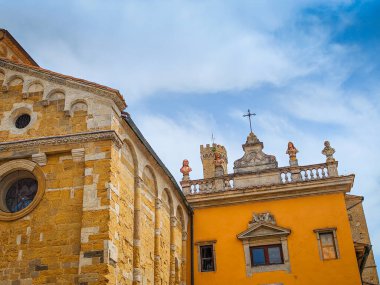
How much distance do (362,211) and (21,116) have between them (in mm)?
19600

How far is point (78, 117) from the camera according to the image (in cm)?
1382

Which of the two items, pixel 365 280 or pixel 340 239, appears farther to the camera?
pixel 365 280

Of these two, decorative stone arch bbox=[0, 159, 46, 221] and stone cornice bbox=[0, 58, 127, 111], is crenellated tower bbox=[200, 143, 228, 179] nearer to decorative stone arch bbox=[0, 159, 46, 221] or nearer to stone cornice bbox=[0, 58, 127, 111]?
stone cornice bbox=[0, 58, 127, 111]

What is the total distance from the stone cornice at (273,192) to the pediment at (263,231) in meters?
1.21

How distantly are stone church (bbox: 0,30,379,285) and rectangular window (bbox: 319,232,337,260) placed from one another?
0.13 ft

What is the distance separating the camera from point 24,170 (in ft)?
44.1

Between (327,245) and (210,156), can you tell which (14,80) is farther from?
(210,156)

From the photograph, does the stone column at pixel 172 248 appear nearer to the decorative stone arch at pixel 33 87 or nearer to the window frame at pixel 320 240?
the window frame at pixel 320 240

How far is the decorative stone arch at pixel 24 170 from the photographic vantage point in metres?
12.8

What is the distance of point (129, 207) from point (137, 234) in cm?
85

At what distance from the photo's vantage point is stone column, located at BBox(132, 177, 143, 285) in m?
13.9

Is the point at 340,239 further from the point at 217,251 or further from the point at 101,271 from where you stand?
the point at 101,271

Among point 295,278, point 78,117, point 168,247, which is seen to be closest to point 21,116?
point 78,117

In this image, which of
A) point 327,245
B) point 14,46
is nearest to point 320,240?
point 327,245
